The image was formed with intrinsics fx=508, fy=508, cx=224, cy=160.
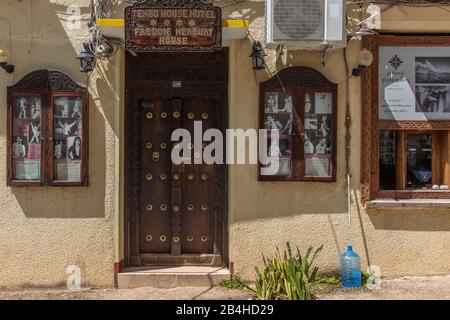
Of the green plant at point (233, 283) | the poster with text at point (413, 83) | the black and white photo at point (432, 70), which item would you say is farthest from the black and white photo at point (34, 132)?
the black and white photo at point (432, 70)

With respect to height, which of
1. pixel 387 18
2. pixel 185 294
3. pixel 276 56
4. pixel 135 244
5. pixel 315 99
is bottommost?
pixel 185 294

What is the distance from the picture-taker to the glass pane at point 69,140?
6152 millimetres

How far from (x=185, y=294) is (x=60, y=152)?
2.27 m

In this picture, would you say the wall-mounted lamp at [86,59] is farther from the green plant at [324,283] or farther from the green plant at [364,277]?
the green plant at [364,277]

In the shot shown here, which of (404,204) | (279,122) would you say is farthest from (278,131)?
(404,204)

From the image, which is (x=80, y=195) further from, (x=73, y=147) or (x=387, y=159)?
(x=387, y=159)

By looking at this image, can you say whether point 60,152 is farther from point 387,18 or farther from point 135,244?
point 387,18

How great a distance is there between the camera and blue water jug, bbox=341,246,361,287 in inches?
239

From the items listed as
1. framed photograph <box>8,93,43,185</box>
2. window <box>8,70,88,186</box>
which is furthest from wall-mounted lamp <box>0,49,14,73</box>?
framed photograph <box>8,93,43,185</box>

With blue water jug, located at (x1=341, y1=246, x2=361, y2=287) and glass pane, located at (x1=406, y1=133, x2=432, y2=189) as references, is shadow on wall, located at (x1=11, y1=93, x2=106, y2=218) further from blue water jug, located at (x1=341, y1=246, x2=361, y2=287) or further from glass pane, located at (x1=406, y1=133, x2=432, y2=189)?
glass pane, located at (x1=406, y1=133, x2=432, y2=189)

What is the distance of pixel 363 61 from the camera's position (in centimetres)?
612

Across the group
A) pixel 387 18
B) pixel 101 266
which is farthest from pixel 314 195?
pixel 101 266

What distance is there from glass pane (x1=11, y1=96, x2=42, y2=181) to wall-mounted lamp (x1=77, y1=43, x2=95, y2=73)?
0.68 meters

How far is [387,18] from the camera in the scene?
246 inches
